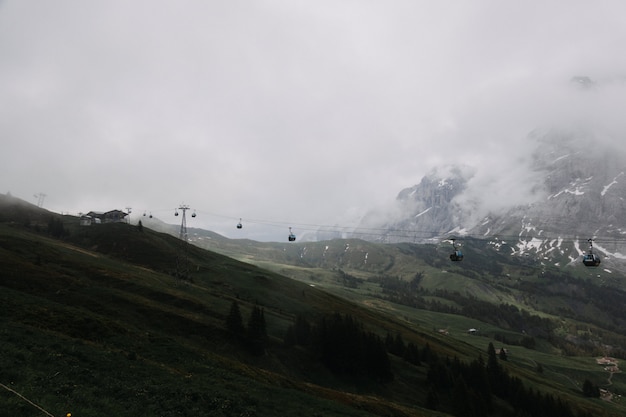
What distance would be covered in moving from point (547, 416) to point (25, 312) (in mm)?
130798

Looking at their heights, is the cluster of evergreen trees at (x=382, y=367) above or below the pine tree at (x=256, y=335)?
below

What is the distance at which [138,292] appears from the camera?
80312mm

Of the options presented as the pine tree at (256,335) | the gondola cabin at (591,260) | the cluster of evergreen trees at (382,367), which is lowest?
the cluster of evergreen trees at (382,367)

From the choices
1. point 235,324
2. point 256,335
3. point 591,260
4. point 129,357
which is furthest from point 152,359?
point 591,260

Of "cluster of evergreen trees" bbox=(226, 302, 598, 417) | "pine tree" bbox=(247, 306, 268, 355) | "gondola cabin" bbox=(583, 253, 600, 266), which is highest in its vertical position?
"gondola cabin" bbox=(583, 253, 600, 266)

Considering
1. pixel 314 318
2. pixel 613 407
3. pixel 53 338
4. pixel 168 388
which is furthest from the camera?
pixel 613 407

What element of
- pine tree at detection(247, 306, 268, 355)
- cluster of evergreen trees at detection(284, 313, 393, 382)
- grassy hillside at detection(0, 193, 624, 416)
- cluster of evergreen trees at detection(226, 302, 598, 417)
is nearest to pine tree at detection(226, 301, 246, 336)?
cluster of evergreen trees at detection(226, 302, 598, 417)

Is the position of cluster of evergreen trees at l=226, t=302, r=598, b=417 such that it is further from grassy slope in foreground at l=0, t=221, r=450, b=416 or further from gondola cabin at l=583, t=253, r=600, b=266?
gondola cabin at l=583, t=253, r=600, b=266

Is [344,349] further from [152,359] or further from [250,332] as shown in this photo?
[152,359]

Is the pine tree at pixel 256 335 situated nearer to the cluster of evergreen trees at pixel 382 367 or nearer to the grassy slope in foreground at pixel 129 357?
the cluster of evergreen trees at pixel 382 367

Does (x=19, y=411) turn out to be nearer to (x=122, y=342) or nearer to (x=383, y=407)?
(x=122, y=342)

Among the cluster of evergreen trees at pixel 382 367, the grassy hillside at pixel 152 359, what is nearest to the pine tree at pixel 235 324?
the cluster of evergreen trees at pixel 382 367

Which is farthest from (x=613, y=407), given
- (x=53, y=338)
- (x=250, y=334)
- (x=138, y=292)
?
(x=53, y=338)

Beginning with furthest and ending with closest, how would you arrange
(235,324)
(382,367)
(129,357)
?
(382,367) → (235,324) → (129,357)
